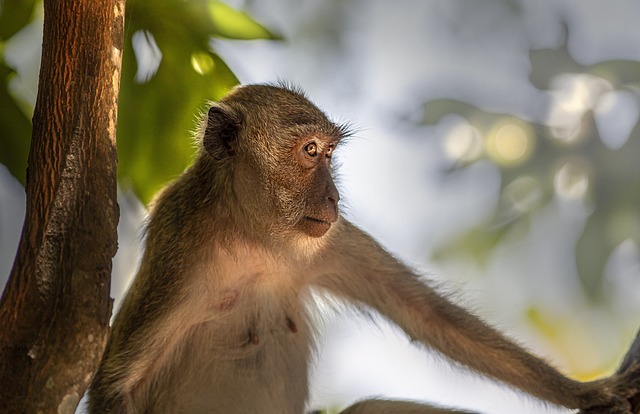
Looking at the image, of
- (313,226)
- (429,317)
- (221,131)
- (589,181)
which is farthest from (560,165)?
(221,131)

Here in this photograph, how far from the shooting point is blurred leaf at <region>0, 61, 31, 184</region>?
12.4ft

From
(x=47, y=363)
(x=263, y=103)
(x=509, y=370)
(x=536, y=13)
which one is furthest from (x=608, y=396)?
(x=536, y=13)

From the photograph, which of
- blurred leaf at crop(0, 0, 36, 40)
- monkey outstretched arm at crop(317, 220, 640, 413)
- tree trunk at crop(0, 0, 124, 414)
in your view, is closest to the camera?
tree trunk at crop(0, 0, 124, 414)

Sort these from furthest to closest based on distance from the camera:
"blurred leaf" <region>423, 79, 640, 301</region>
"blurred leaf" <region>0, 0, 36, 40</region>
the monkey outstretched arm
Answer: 1. "blurred leaf" <region>423, 79, 640, 301</region>
2. "blurred leaf" <region>0, 0, 36, 40</region>
3. the monkey outstretched arm

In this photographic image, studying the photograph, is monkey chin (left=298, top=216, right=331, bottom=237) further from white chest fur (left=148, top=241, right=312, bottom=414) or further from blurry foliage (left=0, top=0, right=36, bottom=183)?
blurry foliage (left=0, top=0, right=36, bottom=183)

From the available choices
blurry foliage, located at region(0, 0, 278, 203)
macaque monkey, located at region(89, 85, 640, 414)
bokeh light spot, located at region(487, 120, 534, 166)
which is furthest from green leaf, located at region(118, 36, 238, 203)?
bokeh light spot, located at region(487, 120, 534, 166)

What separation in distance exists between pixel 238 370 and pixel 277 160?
0.82 m

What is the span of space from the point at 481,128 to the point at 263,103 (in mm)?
1679

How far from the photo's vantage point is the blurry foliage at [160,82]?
395 centimetres

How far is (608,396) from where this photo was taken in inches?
115

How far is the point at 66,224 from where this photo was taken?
8.27ft

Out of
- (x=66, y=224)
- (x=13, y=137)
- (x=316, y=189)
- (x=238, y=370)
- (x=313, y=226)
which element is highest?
(x=13, y=137)

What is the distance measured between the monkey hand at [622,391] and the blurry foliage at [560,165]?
47.0 inches

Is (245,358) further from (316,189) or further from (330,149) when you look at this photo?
(330,149)
